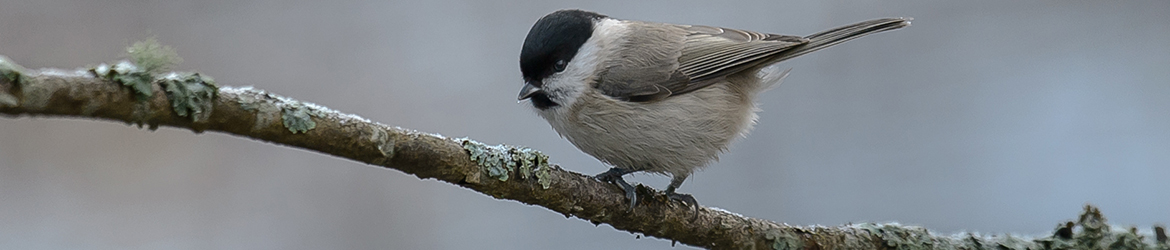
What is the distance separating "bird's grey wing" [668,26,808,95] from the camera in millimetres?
2578

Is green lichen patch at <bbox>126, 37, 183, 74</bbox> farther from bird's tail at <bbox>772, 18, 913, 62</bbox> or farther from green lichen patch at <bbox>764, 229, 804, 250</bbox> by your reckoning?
bird's tail at <bbox>772, 18, 913, 62</bbox>

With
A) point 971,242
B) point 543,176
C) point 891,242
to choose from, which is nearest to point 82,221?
point 543,176

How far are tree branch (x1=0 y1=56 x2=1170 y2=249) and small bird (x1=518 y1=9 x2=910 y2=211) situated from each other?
5.9 inches

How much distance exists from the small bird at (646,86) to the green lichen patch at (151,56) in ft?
3.90

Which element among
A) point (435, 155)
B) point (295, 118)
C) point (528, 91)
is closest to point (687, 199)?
point (528, 91)

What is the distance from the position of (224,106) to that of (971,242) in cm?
191

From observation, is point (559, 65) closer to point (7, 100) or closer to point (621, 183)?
point (621, 183)

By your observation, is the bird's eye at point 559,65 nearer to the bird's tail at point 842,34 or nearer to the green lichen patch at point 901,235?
the bird's tail at point 842,34

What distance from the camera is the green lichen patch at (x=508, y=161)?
1591mm

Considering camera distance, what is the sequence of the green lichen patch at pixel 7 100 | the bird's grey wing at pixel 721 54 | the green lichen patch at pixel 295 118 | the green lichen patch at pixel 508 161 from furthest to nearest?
the bird's grey wing at pixel 721 54 < the green lichen patch at pixel 508 161 < the green lichen patch at pixel 295 118 < the green lichen patch at pixel 7 100

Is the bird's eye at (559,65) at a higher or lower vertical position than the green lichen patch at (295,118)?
higher

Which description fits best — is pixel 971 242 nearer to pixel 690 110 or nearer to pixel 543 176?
pixel 690 110

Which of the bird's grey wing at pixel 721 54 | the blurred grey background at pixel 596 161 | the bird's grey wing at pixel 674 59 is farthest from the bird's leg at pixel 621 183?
the blurred grey background at pixel 596 161

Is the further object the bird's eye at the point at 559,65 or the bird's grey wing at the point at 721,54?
the bird's grey wing at the point at 721,54
